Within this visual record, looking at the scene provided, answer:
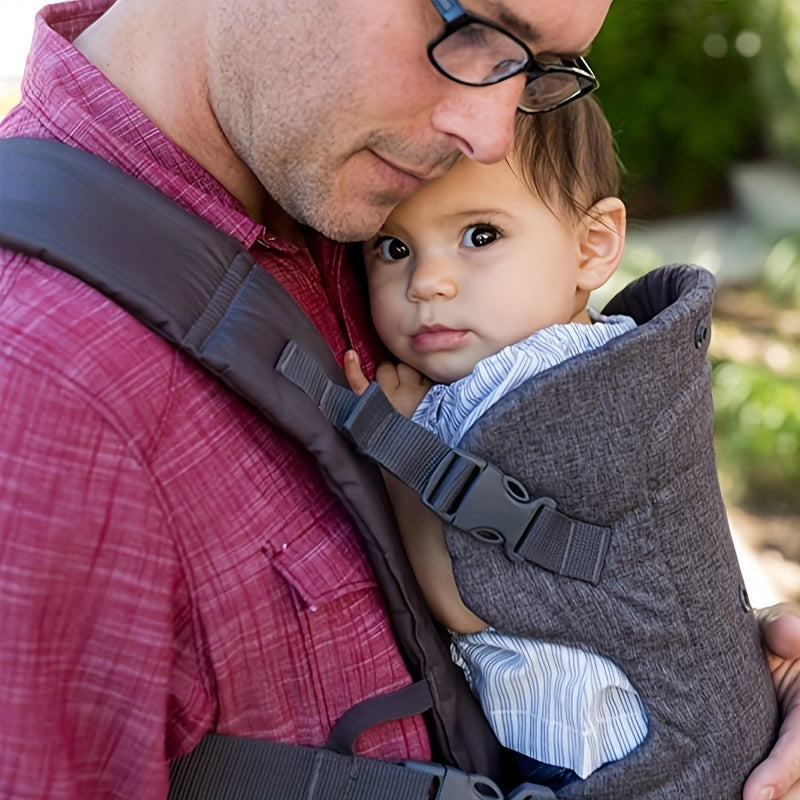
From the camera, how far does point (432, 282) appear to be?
1.70 meters

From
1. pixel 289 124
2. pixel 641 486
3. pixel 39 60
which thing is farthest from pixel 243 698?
pixel 39 60

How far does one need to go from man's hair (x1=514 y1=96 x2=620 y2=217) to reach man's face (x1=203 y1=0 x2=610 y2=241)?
0.58 ft

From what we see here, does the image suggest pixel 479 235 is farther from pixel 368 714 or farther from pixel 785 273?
pixel 785 273

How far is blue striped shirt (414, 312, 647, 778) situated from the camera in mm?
1534

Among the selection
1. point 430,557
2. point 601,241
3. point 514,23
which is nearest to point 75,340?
point 430,557

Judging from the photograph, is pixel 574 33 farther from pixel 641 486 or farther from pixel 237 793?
pixel 237 793

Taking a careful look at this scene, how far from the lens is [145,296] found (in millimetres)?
1254

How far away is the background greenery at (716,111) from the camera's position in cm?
611

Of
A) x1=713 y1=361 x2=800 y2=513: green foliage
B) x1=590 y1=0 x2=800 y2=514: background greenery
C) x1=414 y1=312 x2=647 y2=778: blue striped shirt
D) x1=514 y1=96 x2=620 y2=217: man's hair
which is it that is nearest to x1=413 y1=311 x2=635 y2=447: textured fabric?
x1=414 y1=312 x2=647 y2=778: blue striped shirt

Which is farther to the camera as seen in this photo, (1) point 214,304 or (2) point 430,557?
(2) point 430,557

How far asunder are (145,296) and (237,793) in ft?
1.99

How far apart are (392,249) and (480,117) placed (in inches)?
12.5

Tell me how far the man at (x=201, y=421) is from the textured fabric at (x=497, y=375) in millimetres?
201

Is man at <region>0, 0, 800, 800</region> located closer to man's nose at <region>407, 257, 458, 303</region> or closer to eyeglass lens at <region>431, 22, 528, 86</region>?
eyeglass lens at <region>431, 22, 528, 86</region>
